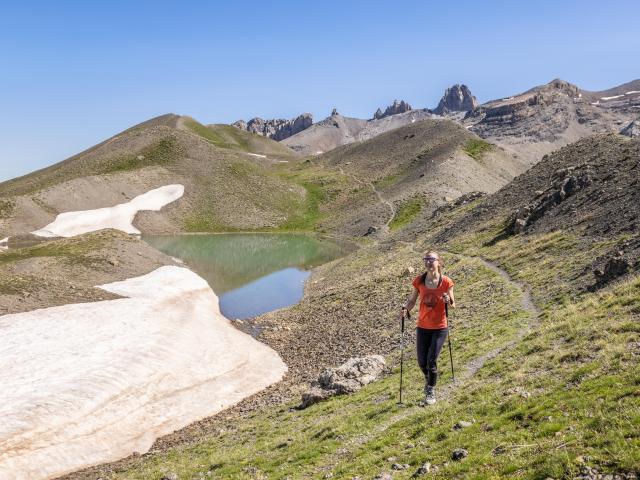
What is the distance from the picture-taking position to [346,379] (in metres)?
26.3

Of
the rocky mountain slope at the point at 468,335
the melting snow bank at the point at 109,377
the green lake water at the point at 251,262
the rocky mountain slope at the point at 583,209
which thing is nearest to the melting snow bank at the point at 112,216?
the rocky mountain slope at the point at 468,335

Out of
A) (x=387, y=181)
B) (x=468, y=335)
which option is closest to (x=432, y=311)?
(x=468, y=335)

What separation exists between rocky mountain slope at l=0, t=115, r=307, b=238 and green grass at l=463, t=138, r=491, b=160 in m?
48.3

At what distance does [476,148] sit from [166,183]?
8785 cm

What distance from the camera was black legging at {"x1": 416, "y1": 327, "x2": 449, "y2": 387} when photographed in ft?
56.7

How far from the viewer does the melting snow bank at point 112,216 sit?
10100cm

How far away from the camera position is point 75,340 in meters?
34.9

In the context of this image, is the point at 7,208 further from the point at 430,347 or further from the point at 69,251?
the point at 430,347

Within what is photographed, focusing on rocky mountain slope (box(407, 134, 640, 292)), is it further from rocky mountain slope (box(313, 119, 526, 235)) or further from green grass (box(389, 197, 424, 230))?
rocky mountain slope (box(313, 119, 526, 235))

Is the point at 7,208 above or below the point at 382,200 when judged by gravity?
above

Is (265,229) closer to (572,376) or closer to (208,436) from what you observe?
(208,436)

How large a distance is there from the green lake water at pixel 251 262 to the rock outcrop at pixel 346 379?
2627 centimetres

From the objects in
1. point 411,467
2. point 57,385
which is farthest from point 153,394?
point 411,467

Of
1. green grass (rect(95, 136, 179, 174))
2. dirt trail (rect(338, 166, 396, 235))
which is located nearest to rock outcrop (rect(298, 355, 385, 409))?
dirt trail (rect(338, 166, 396, 235))
